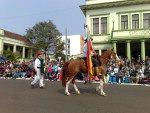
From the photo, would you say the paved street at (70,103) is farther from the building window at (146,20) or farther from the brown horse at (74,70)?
the building window at (146,20)

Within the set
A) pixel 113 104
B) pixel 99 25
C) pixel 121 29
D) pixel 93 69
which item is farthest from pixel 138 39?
pixel 113 104

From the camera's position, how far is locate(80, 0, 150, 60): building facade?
42.5m

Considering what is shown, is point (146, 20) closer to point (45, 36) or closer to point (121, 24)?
point (121, 24)

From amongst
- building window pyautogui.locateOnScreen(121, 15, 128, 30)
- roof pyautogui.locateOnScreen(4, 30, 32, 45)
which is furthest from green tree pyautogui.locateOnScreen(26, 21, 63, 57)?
building window pyautogui.locateOnScreen(121, 15, 128, 30)

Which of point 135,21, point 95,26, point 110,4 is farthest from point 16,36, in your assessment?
point 135,21

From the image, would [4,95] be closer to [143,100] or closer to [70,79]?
[70,79]

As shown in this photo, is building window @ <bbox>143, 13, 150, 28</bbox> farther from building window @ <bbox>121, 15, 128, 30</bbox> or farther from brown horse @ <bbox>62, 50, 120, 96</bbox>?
brown horse @ <bbox>62, 50, 120, 96</bbox>

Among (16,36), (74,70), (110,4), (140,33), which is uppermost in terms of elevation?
(110,4)

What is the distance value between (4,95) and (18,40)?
203 ft

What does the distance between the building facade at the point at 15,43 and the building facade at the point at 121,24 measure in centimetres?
2636

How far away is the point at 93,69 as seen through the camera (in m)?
16.5

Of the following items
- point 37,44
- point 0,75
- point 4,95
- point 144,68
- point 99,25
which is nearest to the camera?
point 4,95

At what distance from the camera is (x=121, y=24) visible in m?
44.6

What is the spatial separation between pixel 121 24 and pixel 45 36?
27.8m
